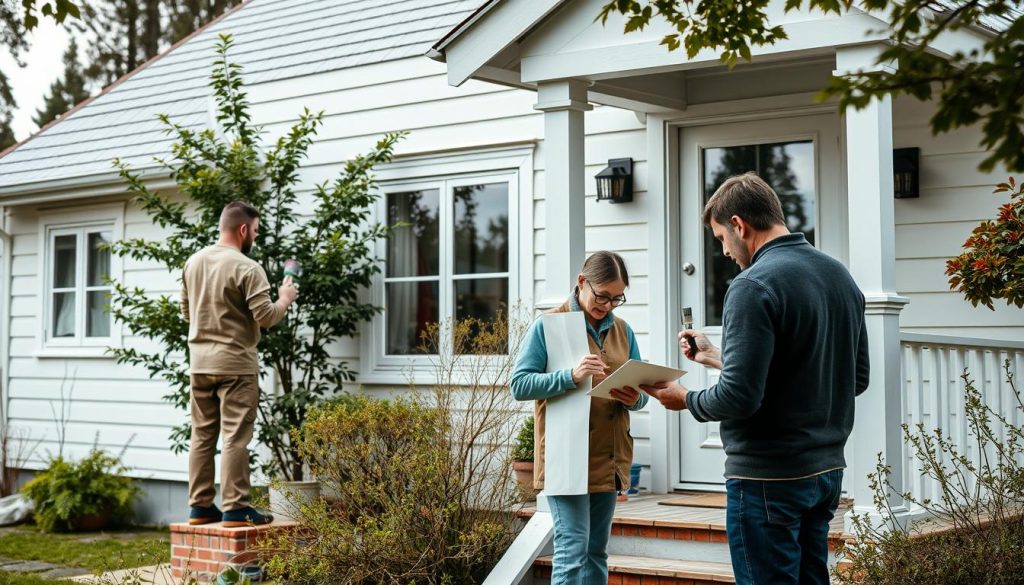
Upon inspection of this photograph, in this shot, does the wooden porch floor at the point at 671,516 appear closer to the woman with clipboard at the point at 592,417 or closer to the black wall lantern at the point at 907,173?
the woman with clipboard at the point at 592,417

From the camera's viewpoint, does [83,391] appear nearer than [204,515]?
No

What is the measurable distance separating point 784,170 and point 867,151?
171 centimetres

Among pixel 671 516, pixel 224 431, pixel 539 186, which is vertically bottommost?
pixel 671 516

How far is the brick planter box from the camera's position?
7.32 m

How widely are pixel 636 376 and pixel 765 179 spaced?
347cm

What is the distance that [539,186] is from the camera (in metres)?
8.48

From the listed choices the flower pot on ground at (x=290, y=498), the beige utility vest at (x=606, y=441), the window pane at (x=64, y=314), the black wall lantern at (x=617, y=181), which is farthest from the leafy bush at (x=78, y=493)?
the beige utility vest at (x=606, y=441)

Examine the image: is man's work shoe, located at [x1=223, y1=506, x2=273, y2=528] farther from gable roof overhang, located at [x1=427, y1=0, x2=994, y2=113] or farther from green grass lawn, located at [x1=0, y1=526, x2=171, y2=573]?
gable roof overhang, located at [x1=427, y1=0, x2=994, y2=113]

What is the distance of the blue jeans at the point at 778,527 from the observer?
3.73 m

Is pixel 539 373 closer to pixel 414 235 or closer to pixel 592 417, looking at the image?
pixel 592 417

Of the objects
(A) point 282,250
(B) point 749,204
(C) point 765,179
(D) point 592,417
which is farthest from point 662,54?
(A) point 282,250

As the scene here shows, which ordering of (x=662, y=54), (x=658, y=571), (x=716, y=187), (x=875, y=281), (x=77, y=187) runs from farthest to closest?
(x=77, y=187), (x=716, y=187), (x=662, y=54), (x=658, y=571), (x=875, y=281)

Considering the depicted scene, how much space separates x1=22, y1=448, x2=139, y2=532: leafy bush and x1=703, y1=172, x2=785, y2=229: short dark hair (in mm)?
7653

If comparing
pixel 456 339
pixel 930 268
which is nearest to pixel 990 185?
pixel 930 268
